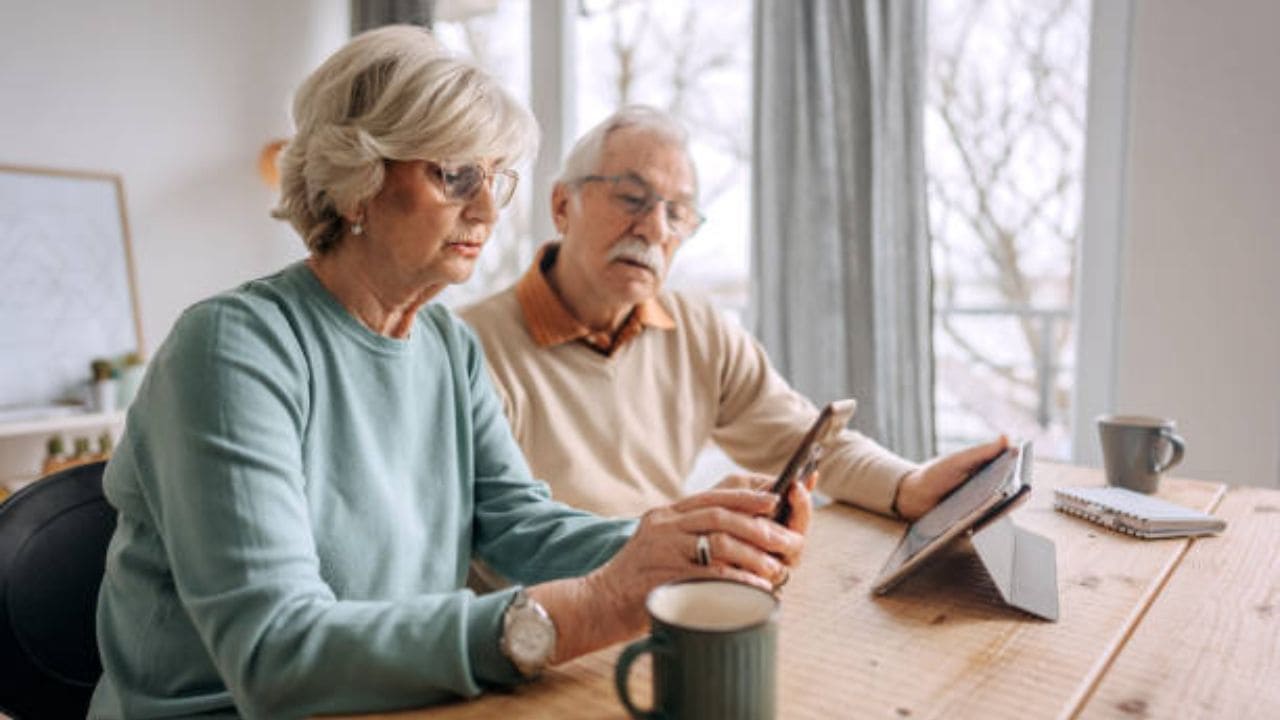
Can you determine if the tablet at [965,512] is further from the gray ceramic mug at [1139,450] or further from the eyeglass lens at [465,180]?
the eyeglass lens at [465,180]

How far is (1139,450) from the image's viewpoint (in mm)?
1308

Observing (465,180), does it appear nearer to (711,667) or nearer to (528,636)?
(528,636)

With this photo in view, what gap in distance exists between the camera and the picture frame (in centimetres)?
278

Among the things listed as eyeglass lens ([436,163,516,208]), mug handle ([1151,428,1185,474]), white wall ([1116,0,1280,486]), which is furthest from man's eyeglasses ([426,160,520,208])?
white wall ([1116,0,1280,486])

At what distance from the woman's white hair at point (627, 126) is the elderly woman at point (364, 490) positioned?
58 cm

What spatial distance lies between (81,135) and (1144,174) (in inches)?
125

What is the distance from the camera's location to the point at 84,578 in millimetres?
1009

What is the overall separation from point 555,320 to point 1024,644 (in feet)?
3.23

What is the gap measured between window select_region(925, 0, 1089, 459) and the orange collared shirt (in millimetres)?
1429

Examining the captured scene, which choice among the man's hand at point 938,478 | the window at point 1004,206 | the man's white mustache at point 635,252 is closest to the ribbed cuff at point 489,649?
the man's hand at point 938,478

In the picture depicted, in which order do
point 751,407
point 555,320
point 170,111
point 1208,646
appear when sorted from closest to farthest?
point 1208,646, point 555,320, point 751,407, point 170,111

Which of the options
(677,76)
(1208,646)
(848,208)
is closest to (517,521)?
(1208,646)

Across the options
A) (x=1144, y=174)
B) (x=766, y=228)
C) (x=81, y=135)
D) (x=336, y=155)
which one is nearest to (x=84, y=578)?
(x=336, y=155)

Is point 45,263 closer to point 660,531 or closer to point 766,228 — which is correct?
point 766,228
